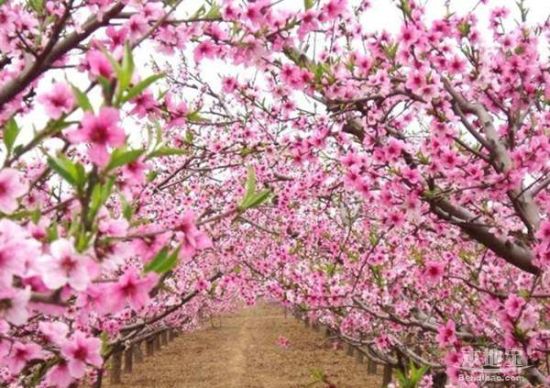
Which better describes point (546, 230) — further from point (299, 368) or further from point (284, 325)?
point (284, 325)

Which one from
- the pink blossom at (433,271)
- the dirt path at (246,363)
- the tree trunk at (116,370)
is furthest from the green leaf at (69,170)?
the tree trunk at (116,370)

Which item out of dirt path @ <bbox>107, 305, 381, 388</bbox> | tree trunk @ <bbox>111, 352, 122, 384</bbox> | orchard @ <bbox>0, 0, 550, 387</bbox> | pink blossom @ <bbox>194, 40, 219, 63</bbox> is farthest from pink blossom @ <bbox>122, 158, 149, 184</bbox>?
tree trunk @ <bbox>111, 352, 122, 384</bbox>

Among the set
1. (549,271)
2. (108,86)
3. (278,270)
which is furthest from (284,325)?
(108,86)

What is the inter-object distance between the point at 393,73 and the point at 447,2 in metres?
0.91

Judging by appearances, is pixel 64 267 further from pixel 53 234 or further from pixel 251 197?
pixel 251 197

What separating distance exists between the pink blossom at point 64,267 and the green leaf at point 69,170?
0.18m

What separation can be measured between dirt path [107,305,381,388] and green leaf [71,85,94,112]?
42.7 ft

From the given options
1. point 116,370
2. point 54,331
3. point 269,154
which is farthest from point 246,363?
point 54,331

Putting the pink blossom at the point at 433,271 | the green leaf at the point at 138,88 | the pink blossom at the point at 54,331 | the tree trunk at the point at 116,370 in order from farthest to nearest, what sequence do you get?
the tree trunk at the point at 116,370 → the pink blossom at the point at 433,271 → the pink blossom at the point at 54,331 → the green leaf at the point at 138,88

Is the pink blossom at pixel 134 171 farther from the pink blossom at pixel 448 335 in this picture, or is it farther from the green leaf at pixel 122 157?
the pink blossom at pixel 448 335

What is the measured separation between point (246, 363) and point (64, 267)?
24.1m

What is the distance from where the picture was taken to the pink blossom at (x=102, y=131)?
1.76 m

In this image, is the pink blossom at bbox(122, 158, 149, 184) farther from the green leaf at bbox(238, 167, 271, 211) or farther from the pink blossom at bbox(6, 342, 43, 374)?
the pink blossom at bbox(6, 342, 43, 374)

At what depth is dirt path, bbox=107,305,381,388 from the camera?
2073 centimetres
